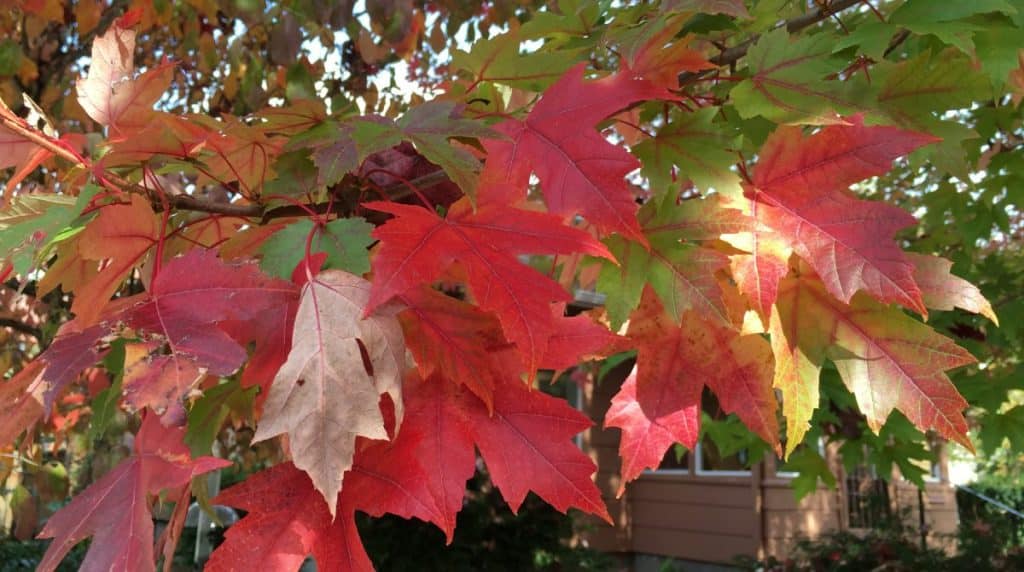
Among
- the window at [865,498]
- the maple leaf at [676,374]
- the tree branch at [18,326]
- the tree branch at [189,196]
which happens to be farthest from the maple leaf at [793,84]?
the window at [865,498]

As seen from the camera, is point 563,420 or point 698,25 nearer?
point 563,420

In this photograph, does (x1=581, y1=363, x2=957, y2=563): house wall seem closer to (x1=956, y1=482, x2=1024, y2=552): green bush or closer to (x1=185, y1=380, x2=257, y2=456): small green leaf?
(x1=956, y1=482, x2=1024, y2=552): green bush

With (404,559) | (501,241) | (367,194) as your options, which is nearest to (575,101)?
(501,241)

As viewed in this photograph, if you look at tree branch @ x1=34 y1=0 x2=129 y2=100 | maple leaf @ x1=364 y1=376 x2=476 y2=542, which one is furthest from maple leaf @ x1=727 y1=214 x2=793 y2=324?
tree branch @ x1=34 y1=0 x2=129 y2=100

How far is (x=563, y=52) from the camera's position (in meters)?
1.10

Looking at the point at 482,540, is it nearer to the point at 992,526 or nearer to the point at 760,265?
the point at 760,265

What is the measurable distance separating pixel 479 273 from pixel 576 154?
158 millimetres

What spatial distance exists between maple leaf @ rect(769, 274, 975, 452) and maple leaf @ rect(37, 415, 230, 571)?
0.63 m

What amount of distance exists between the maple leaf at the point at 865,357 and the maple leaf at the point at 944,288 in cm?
3

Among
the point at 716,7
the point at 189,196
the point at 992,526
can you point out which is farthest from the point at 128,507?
the point at 992,526

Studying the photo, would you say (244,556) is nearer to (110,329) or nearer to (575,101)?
(110,329)

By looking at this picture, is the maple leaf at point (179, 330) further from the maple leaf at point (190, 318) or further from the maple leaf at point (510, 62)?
the maple leaf at point (510, 62)

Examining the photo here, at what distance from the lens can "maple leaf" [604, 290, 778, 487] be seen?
3.49 feet

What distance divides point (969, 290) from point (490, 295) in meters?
0.54
